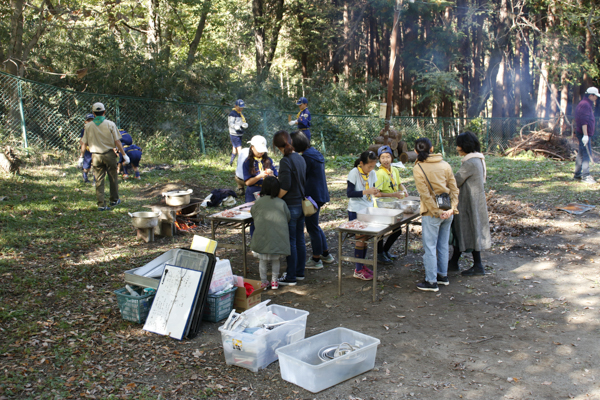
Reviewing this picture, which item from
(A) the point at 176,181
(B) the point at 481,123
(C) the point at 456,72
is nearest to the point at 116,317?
(A) the point at 176,181

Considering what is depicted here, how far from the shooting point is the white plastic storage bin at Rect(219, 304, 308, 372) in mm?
3979

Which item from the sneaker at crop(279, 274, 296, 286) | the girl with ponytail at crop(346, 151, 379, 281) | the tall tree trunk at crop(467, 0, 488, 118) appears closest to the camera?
the sneaker at crop(279, 274, 296, 286)

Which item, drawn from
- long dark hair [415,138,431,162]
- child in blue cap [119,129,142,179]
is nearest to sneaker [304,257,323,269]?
long dark hair [415,138,431,162]

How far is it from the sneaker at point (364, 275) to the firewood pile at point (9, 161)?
28.9ft

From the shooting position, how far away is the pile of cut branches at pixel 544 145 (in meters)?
17.0

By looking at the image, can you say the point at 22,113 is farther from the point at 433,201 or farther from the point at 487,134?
the point at 487,134

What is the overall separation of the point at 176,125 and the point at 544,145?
13222 mm

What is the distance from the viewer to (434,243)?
5.57 meters

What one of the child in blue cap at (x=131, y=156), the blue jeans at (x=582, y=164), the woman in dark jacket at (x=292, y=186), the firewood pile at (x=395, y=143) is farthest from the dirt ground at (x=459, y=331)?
the firewood pile at (x=395, y=143)

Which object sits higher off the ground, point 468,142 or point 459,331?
point 468,142

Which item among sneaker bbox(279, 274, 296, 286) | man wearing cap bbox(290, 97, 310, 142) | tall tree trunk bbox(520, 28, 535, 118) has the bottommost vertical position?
sneaker bbox(279, 274, 296, 286)

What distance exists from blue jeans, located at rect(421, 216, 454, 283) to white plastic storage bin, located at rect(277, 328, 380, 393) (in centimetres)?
185

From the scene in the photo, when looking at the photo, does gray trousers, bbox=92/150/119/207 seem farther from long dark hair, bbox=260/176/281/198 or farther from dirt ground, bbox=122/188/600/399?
long dark hair, bbox=260/176/281/198

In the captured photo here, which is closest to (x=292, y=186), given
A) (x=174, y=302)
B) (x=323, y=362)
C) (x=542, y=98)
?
(x=174, y=302)
